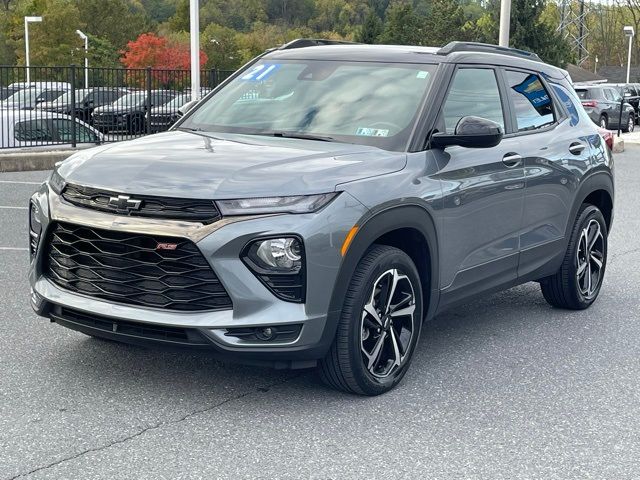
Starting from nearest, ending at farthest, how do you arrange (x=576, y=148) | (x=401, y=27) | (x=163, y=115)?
(x=576, y=148) < (x=163, y=115) < (x=401, y=27)

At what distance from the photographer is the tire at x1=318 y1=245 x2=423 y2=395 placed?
472 centimetres

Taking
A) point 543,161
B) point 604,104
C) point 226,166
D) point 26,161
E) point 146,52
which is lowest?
point 146,52

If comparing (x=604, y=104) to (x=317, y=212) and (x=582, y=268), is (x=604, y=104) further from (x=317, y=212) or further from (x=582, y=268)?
(x=317, y=212)

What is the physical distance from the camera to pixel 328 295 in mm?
4547

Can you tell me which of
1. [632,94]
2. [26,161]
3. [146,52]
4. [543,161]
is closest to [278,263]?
[543,161]

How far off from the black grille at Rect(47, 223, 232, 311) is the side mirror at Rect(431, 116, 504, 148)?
1.57m

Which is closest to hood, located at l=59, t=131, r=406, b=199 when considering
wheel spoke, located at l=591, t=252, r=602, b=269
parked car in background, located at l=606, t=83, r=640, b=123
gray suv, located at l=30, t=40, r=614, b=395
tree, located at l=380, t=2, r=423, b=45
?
gray suv, located at l=30, t=40, r=614, b=395

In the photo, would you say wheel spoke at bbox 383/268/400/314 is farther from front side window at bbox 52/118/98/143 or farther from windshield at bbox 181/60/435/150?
front side window at bbox 52/118/98/143

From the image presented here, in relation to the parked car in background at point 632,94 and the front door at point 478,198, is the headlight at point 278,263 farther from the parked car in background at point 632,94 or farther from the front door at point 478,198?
the parked car in background at point 632,94

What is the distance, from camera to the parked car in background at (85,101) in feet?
63.9

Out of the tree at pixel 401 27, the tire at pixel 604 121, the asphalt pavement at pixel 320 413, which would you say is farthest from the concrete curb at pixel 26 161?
the tree at pixel 401 27

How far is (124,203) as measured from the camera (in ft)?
14.7

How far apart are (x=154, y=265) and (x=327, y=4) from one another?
15955cm

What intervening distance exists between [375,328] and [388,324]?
0.31ft
